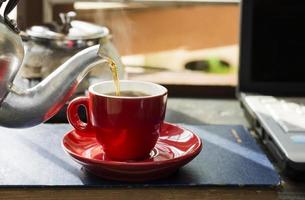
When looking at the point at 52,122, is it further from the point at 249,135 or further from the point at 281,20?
the point at 281,20

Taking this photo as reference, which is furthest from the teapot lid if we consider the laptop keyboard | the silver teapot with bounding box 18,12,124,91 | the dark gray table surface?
the laptop keyboard

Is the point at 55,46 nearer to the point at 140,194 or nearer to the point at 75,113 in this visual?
the point at 75,113

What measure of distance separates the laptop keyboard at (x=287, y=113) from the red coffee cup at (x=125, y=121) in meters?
0.21

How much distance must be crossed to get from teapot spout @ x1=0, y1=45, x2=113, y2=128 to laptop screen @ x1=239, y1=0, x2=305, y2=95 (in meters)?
0.35

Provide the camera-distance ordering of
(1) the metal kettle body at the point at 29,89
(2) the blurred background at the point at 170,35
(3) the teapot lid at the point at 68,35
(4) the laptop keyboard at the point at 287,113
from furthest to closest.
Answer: (2) the blurred background at the point at 170,35, (3) the teapot lid at the point at 68,35, (4) the laptop keyboard at the point at 287,113, (1) the metal kettle body at the point at 29,89

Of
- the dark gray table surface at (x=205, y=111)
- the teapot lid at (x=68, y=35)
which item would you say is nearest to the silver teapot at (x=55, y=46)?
the teapot lid at (x=68, y=35)

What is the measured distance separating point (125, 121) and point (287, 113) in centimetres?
32

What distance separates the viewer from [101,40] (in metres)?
0.93

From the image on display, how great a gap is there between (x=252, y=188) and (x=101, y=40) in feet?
1.27

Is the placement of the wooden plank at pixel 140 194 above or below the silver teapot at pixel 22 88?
below

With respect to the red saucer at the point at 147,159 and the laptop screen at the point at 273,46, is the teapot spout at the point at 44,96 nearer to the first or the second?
the red saucer at the point at 147,159

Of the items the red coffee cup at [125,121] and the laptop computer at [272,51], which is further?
the laptop computer at [272,51]

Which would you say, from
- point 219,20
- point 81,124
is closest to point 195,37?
point 219,20

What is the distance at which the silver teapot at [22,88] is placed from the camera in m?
0.65
